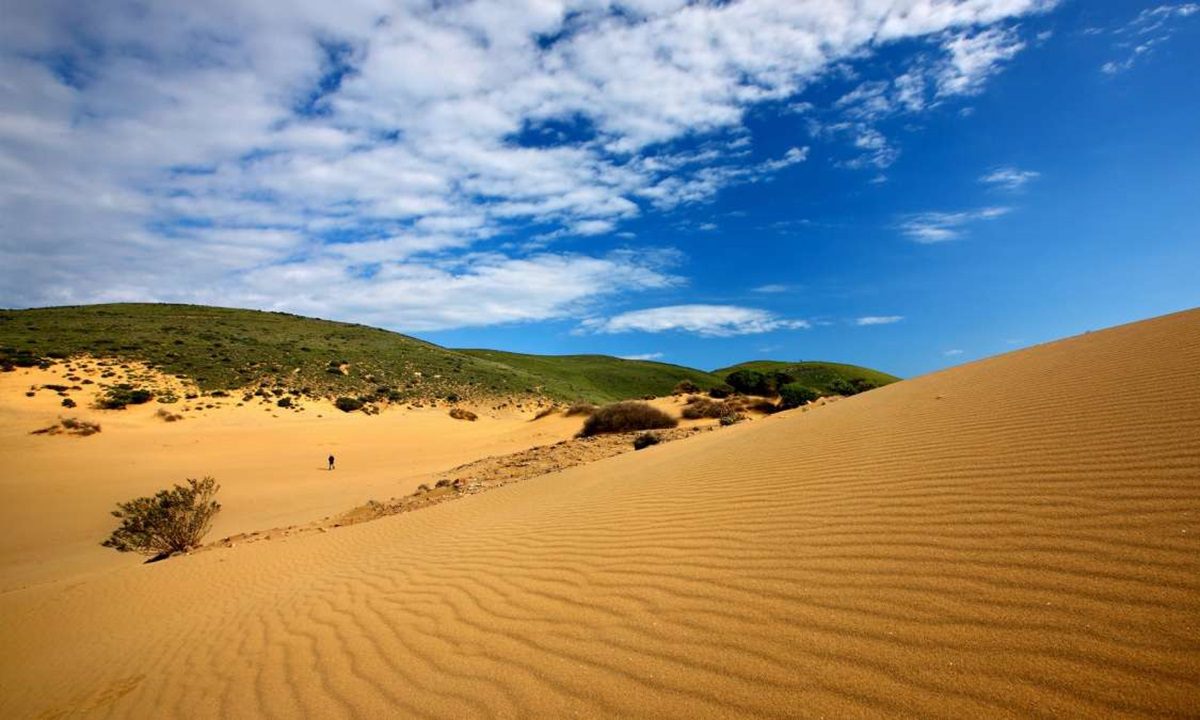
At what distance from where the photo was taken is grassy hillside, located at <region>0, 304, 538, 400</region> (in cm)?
3712

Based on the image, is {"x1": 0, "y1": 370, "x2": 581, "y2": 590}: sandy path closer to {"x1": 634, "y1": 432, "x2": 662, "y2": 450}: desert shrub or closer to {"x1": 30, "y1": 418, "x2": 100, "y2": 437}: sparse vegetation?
{"x1": 30, "y1": 418, "x2": 100, "y2": 437}: sparse vegetation

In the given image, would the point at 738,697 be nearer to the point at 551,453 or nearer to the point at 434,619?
the point at 434,619

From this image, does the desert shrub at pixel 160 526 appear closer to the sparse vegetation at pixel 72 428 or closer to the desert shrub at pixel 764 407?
the sparse vegetation at pixel 72 428

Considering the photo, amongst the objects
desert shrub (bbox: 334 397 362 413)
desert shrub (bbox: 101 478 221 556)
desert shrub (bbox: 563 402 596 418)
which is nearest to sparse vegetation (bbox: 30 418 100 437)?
desert shrub (bbox: 334 397 362 413)

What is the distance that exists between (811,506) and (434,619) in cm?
319

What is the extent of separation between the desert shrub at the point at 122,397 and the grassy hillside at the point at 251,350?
353cm

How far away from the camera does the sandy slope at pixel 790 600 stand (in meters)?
2.26

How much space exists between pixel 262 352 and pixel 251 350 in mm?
889

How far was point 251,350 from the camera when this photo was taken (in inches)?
1713

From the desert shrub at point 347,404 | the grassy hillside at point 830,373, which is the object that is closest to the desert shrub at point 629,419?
the desert shrub at point 347,404

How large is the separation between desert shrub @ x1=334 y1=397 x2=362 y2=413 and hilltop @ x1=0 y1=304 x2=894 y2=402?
1.68 m

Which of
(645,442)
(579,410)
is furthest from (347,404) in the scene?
(645,442)

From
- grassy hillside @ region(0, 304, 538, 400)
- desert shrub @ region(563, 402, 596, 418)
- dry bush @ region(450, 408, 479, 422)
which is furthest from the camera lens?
grassy hillside @ region(0, 304, 538, 400)

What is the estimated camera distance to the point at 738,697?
2416 mm
